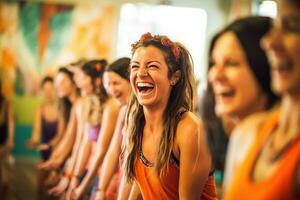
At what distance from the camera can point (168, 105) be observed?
2.20 meters

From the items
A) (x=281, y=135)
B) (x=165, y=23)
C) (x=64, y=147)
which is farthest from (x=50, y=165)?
(x=165, y=23)

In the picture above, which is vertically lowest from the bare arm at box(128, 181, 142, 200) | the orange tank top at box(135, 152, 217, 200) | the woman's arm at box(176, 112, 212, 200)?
the bare arm at box(128, 181, 142, 200)

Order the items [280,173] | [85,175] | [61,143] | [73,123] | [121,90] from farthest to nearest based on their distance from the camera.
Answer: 1. [61,143]
2. [73,123]
3. [85,175]
4. [121,90]
5. [280,173]

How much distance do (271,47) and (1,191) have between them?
4.66 metres

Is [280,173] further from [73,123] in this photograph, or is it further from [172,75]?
[73,123]

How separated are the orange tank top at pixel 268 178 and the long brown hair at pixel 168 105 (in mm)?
788

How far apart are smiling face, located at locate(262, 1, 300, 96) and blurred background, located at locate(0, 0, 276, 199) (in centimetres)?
728

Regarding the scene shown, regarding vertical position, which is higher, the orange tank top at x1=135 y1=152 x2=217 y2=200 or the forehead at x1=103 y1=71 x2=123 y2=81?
the forehead at x1=103 y1=71 x2=123 y2=81

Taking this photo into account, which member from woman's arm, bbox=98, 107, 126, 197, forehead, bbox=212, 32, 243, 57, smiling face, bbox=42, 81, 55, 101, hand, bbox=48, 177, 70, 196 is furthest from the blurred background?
forehead, bbox=212, 32, 243, 57

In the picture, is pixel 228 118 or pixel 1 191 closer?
pixel 228 118

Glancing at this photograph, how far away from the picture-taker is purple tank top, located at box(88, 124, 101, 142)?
134 inches

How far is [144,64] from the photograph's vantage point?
7.07ft

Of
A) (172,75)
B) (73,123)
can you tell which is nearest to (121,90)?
(172,75)

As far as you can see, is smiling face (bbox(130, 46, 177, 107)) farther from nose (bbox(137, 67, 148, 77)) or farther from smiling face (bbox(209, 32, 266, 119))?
smiling face (bbox(209, 32, 266, 119))
